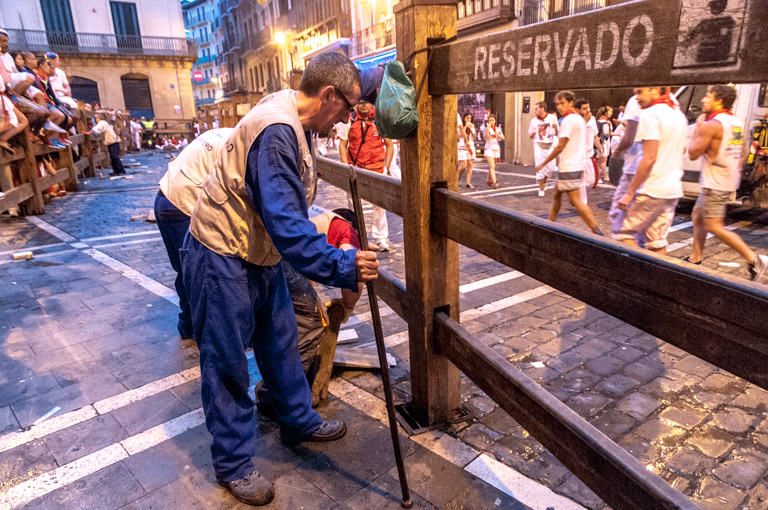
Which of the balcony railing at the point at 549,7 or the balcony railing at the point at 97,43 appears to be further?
the balcony railing at the point at 97,43

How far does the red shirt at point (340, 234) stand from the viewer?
2.89m

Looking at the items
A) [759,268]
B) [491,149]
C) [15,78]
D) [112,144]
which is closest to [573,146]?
[759,268]

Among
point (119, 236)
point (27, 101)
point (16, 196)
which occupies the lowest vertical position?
point (119, 236)

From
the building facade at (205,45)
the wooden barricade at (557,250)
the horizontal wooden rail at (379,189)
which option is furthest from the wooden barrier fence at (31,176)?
the building facade at (205,45)

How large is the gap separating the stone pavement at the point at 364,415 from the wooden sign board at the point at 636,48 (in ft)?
5.92

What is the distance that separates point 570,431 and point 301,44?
46.6 m

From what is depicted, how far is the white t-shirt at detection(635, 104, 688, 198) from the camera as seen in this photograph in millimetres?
4484

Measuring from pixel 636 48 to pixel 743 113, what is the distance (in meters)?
8.42

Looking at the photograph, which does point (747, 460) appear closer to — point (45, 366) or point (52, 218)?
point (45, 366)

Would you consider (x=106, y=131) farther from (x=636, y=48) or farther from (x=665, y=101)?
(x=636, y=48)

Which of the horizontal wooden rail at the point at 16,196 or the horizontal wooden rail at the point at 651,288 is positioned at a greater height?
the horizontal wooden rail at the point at 651,288

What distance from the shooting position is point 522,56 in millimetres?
1804

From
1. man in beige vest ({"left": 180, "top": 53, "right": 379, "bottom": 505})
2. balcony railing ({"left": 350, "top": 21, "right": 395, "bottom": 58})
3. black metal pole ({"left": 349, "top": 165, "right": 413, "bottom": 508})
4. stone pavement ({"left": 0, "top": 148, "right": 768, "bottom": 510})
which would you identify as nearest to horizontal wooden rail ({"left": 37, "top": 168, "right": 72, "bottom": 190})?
stone pavement ({"left": 0, "top": 148, "right": 768, "bottom": 510})

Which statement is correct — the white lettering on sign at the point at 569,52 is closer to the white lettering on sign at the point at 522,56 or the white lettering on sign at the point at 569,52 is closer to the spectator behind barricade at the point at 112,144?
the white lettering on sign at the point at 522,56
